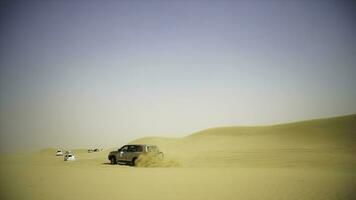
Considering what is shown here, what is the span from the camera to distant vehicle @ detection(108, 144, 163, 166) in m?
23.2

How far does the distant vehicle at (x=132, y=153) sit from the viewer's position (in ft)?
76.3

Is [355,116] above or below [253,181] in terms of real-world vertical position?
above

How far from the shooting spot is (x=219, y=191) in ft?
35.3

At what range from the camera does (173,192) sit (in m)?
10.6

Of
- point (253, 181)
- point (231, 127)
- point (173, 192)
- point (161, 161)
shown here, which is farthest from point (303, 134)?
point (173, 192)

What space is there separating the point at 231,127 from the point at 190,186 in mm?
57860

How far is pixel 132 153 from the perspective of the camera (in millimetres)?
23703

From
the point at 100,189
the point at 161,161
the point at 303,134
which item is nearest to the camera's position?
the point at 100,189

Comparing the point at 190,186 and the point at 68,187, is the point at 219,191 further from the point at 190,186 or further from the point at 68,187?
A: the point at 68,187

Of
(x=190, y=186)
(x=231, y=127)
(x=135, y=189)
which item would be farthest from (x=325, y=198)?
(x=231, y=127)

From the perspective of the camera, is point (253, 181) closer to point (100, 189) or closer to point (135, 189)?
point (135, 189)

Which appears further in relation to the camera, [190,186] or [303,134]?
[303,134]

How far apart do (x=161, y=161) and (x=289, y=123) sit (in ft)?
133

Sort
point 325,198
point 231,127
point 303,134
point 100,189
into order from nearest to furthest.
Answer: point 325,198 < point 100,189 < point 303,134 < point 231,127
